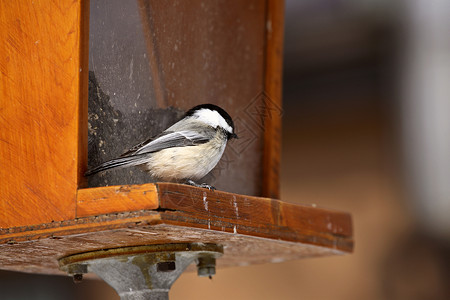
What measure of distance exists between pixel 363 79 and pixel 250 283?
1.15m

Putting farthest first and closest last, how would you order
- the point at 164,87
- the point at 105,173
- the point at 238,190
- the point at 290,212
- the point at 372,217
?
the point at 372,217 < the point at 238,190 < the point at 164,87 < the point at 290,212 < the point at 105,173

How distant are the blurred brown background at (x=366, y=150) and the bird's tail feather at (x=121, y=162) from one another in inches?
73.2

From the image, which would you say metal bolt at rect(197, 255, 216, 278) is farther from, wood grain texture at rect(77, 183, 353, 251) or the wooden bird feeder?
wood grain texture at rect(77, 183, 353, 251)

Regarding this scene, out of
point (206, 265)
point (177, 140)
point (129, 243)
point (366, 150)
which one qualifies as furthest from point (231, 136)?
point (366, 150)

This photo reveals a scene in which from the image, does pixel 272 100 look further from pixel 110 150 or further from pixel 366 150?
pixel 366 150

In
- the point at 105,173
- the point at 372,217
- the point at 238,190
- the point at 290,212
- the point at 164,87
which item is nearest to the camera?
the point at 105,173

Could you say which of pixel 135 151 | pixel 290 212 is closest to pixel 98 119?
pixel 135 151

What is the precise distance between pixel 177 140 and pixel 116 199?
36 centimetres

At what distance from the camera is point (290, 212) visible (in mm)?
1807

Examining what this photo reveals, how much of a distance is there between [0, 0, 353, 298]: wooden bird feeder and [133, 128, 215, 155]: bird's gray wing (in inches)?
2.7

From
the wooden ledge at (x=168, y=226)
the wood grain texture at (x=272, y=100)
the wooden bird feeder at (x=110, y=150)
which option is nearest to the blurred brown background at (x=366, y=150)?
the wood grain texture at (x=272, y=100)

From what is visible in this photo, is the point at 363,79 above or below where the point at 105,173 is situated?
above

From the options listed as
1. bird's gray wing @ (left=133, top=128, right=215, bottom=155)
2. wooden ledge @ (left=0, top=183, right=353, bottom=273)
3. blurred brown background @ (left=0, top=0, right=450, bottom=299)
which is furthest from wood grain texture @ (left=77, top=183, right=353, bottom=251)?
blurred brown background @ (left=0, top=0, right=450, bottom=299)

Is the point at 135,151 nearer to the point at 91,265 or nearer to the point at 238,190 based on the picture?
the point at 91,265
